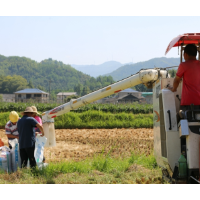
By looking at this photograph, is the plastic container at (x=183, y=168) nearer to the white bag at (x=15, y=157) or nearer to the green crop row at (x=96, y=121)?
the white bag at (x=15, y=157)

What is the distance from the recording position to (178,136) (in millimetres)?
5734

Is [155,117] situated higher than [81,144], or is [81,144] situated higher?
[155,117]

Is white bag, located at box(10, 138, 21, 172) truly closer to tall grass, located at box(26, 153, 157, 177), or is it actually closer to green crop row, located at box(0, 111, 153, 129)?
tall grass, located at box(26, 153, 157, 177)

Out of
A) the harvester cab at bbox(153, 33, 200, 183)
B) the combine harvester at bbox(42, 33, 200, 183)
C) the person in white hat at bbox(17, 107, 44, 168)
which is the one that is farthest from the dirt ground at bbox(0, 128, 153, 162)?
the harvester cab at bbox(153, 33, 200, 183)

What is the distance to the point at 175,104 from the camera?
611 centimetres

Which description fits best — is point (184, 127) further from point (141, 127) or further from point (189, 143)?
point (141, 127)

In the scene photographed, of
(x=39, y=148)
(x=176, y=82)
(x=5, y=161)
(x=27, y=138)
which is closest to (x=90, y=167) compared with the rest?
(x=39, y=148)

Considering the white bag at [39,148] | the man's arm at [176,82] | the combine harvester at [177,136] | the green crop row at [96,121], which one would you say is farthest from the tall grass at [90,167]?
the green crop row at [96,121]

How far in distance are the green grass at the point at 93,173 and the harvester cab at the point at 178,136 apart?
0.86 m

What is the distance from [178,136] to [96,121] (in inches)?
729

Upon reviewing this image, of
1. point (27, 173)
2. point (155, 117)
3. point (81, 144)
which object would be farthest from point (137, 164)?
point (81, 144)

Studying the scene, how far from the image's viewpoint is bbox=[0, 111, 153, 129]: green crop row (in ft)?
76.3

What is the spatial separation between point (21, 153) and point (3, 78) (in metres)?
173

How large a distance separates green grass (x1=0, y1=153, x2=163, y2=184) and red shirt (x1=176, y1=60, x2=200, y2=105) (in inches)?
85.2
